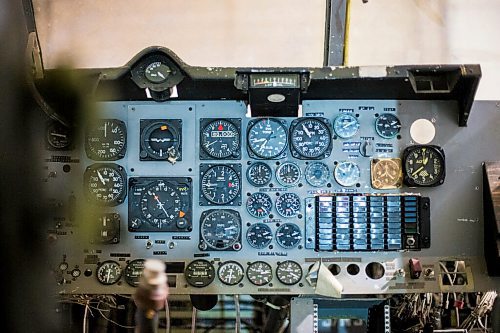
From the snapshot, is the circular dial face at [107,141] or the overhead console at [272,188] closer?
the overhead console at [272,188]

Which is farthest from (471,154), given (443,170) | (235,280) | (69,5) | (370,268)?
(69,5)

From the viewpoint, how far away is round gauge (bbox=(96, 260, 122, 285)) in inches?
137

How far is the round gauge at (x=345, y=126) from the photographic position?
11.7 ft

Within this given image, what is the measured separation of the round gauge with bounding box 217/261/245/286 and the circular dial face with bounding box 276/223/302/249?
9.6 inches

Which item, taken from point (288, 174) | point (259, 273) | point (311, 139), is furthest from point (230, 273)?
point (311, 139)

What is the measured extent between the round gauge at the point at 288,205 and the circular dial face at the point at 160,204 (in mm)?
501

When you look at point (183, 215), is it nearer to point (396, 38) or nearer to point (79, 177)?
point (79, 177)

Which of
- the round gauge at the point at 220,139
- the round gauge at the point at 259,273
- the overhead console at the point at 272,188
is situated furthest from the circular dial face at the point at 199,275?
the round gauge at the point at 220,139

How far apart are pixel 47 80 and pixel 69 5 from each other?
4.47 feet

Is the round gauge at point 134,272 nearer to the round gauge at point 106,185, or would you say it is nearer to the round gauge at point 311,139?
the round gauge at point 106,185

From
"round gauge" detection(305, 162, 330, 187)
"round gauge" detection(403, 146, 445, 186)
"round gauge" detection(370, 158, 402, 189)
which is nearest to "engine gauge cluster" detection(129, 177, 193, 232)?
"round gauge" detection(305, 162, 330, 187)

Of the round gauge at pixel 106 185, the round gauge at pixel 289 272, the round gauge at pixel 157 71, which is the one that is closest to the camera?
the round gauge at pixel 157 71

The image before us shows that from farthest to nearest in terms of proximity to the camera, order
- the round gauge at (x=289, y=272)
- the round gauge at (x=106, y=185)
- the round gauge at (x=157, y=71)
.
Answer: the round gauge at (x=106, y=185), the round gauge at (x=289, y=272), the round gauge at (x=157, y=71)

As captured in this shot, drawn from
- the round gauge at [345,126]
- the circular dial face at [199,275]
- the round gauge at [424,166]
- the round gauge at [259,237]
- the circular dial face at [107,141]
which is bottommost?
the circular dial face at [199,275]
